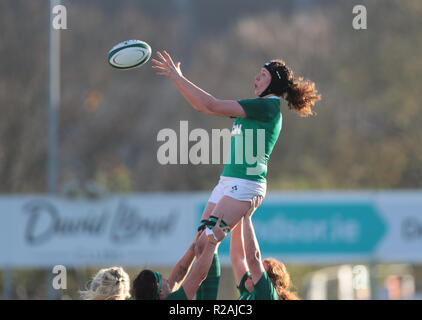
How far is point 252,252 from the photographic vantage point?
5.89 m

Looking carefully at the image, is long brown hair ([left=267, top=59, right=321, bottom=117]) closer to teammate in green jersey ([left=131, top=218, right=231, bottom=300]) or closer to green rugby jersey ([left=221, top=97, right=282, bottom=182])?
green rugby jersey ([left=221, top=97, right=282, bottom=182])

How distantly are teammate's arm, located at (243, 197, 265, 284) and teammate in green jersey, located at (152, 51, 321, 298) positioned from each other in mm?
86

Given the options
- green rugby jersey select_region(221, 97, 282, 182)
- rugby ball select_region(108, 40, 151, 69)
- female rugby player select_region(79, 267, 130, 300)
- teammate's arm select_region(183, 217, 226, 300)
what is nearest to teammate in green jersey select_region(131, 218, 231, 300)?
teammate's arm select_region(183, 217, 226, 300)

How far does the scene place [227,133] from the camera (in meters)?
7.57

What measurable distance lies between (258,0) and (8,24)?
75.6 ft

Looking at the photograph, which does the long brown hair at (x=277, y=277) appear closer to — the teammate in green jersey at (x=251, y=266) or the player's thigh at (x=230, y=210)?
the teammate in green jersey at (x=251, y=266)

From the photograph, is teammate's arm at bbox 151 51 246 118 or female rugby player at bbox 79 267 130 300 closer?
female rugby player at bbox 79 267 130 300

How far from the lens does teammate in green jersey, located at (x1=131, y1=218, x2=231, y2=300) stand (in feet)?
18.0

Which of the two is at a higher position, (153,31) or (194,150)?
(153,31)
